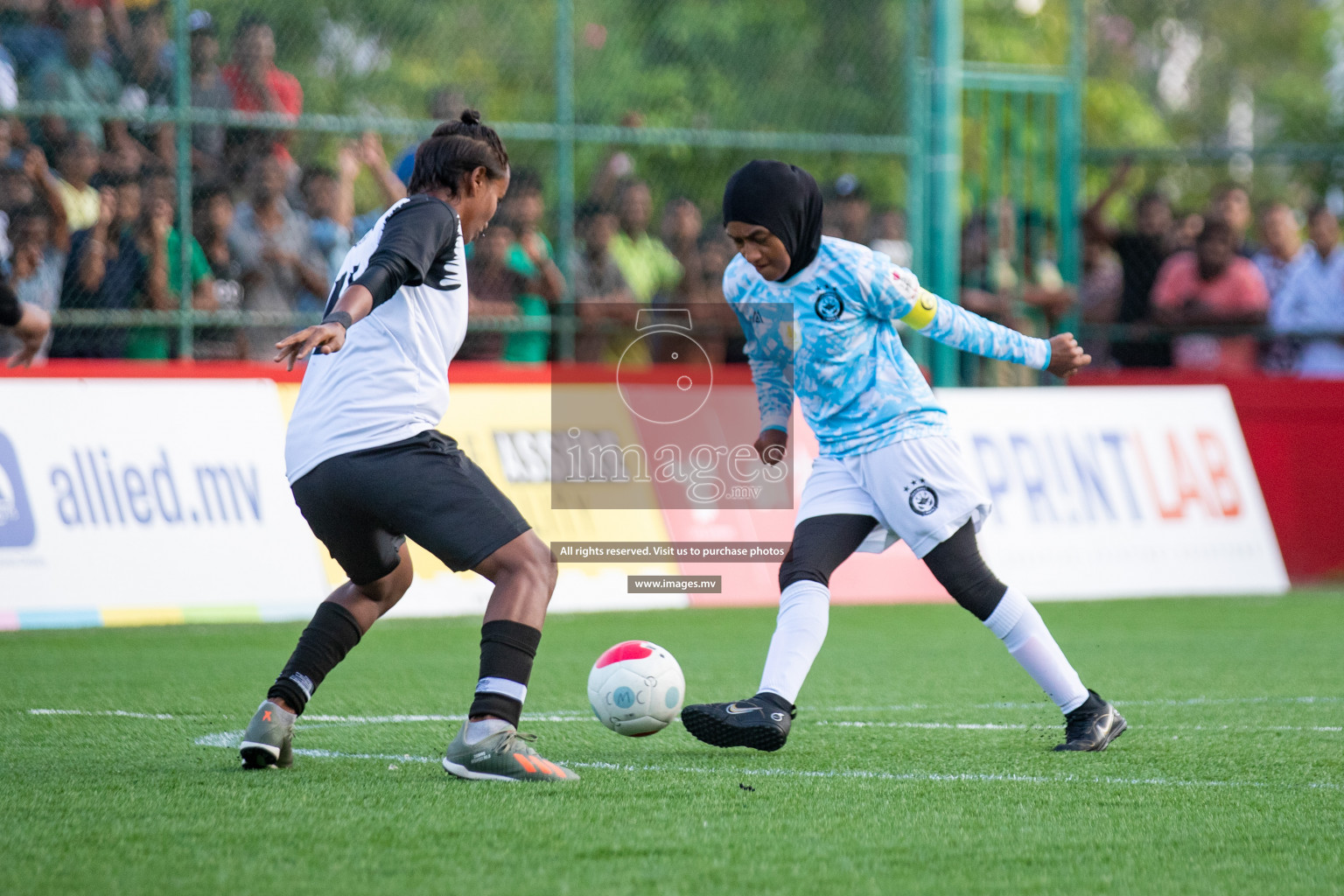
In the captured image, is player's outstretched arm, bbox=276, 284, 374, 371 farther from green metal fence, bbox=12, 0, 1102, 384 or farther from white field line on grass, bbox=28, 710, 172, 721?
green metal fence, bbox=12, 0, 1102, 384

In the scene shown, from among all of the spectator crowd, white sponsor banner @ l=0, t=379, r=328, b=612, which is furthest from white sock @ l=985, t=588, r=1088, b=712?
the spectator crowd

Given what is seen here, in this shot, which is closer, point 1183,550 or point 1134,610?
point 1134,610

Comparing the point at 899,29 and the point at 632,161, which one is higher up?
the point at 899,29

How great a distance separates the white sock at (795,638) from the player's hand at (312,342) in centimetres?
183

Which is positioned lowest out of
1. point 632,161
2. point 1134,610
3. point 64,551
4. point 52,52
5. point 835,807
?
point 1134,610

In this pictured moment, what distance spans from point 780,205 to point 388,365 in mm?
1329

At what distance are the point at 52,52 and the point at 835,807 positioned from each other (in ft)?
26.7

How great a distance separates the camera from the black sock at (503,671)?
15.5 ft

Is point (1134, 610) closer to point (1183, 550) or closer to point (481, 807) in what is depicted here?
point (1183, 550)

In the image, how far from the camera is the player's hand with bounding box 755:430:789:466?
5809 mm

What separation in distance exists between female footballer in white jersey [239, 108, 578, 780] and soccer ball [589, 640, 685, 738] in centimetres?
57

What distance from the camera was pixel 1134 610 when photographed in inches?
421

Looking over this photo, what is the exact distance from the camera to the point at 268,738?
16.2 ft

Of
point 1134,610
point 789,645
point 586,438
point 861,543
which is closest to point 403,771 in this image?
point 789,645
